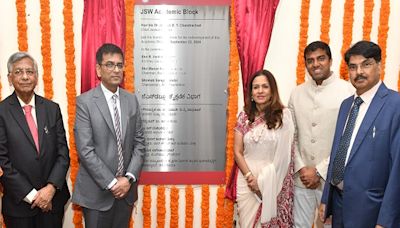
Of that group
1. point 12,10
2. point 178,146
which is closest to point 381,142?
point 178,146

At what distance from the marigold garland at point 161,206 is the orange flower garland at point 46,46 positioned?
116cm

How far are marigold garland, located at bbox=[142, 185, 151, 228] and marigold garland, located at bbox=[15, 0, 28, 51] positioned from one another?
4.83 feet

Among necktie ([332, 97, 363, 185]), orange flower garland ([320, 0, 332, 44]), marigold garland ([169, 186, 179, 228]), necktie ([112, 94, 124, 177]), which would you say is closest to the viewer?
necktie ([332, 97, 363, 185])

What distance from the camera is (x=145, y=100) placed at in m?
3.03

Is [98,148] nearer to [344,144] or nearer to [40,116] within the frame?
[40,116]

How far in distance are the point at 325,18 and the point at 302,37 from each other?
23cm

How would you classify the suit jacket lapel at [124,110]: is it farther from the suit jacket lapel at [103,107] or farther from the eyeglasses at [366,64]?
the eyeglasses at [366,64]

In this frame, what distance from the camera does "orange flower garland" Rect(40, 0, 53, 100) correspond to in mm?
2924

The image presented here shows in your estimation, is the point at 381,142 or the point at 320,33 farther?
the point at 320,33

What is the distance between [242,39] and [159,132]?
100cm

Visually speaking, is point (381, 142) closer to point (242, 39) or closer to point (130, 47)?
point (242, 39)

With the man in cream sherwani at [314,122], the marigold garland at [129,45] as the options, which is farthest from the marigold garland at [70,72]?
the man in cream sherwani at [314,122]

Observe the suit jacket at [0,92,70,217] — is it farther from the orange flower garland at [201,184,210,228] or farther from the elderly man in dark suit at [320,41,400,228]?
the elderly man in dark suit at [320,41,400,228]

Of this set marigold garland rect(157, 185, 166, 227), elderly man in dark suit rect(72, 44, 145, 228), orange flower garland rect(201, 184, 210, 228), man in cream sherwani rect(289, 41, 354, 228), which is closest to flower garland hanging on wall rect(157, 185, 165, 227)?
marigold garland rect(157, 185, 166, 227)
